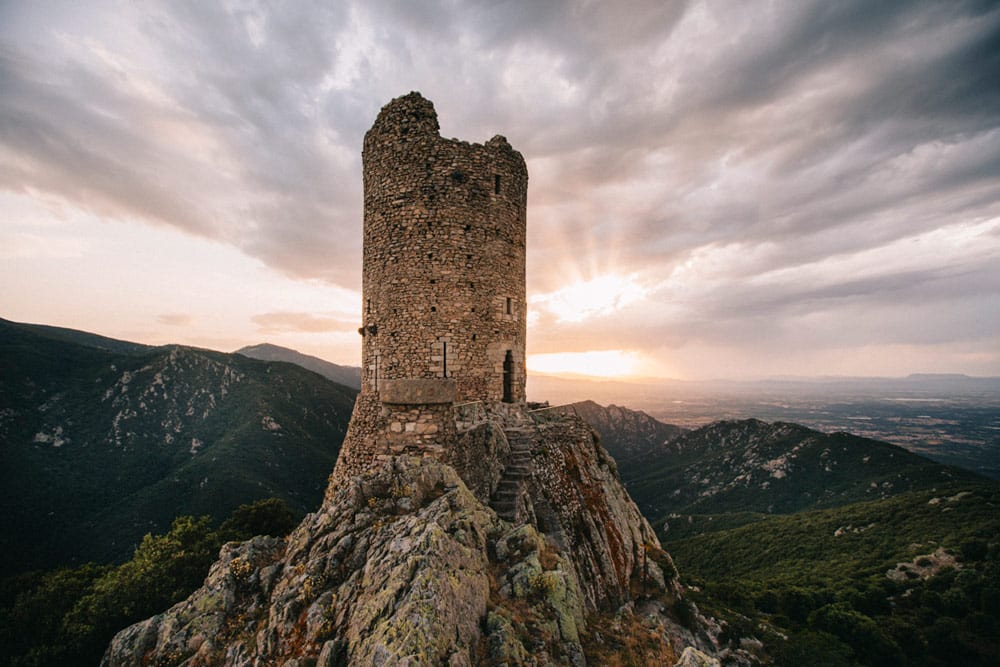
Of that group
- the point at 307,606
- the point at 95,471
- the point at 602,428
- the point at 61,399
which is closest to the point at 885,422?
the point at 602,428

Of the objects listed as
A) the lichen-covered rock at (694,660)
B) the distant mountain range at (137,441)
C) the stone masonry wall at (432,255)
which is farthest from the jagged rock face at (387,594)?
the distant mountain range at (137,441)

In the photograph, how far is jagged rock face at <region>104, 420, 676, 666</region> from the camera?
17.6 ft

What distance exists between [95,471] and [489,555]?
83611 mm

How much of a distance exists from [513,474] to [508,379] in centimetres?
496

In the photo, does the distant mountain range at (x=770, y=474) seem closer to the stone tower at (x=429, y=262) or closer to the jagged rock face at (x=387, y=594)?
the stone tower at (x=429, y=262)

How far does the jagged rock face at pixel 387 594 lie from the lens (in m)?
5.36

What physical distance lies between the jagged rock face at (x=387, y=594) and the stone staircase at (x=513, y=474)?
1767mm

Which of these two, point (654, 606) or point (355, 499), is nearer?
point (355, 499)

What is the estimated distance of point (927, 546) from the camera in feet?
109

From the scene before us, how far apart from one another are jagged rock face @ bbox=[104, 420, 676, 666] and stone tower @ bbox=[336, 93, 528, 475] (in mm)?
6101

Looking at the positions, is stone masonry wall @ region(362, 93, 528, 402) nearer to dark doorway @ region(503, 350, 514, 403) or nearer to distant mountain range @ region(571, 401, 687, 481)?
dark doorway @ region(503, 350, 514, 403)

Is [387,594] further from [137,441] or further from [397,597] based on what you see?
[137,441]

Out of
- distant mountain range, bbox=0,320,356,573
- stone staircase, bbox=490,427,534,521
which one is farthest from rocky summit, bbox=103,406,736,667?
distant mountain range, bbox=0,320,356,573

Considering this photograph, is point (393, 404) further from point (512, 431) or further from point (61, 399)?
point (61, 399)
